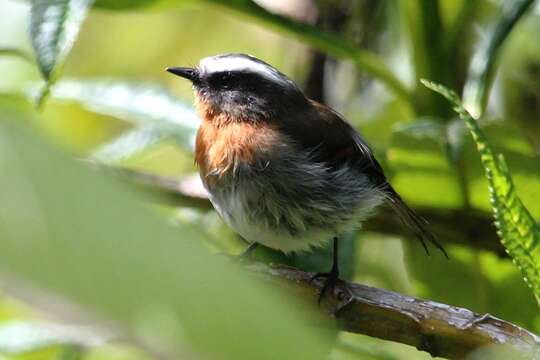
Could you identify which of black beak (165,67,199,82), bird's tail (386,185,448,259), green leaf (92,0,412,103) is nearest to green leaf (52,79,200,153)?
black beak (165,67,199,82)

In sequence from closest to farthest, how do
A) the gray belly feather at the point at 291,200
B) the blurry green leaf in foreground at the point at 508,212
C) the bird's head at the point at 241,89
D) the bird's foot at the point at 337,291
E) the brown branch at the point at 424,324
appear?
the blurry green leaf in foreground at the point at 508,212 → the brown branch at the point at 424,324 → the bird's foot at the point at 337,291 → the gray belly feather at the point at 291,200 → the bird's head at the point at 241,89

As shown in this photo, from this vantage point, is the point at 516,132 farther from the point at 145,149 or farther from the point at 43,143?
the point at 43,143

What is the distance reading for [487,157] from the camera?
108 cm

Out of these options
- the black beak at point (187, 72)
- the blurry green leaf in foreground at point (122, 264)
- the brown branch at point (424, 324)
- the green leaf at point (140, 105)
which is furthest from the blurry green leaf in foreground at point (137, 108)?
the blurry green leaf in foreground at point (122, 264)

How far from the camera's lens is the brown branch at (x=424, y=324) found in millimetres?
1227

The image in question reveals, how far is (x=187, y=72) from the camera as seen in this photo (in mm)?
2621

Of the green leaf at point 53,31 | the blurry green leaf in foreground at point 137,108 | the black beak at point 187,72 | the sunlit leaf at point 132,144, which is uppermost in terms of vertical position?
the green leaf at point 53,31

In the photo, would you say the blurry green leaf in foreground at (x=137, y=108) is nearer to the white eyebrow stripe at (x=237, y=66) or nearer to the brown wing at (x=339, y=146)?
the white eyebrow stripe at (x=237, y=66)

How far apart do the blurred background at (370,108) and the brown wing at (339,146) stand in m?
0.04

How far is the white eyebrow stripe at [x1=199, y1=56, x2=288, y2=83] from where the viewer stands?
99.4 inches

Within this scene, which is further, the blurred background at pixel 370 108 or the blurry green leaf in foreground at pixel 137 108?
the blurry green leaf in foreground at pixel 137 108

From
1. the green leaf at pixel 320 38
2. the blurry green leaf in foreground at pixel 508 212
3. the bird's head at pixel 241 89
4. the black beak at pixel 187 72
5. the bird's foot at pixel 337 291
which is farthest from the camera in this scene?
the black beak at pixel 187 72

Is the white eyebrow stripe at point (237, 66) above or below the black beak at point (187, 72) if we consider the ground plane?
above

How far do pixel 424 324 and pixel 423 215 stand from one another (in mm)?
939
